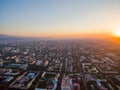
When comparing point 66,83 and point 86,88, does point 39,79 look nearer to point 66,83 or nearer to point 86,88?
point 66,83

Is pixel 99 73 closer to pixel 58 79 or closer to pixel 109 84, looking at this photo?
pixel 109 84

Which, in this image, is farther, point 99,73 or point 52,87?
point 99,73

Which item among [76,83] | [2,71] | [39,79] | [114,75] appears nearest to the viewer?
[76,83]

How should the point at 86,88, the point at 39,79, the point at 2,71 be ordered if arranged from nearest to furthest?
1. the point at 86,88
2. the point at 39,79
3. the point at 2,71


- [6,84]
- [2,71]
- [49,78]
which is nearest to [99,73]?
[49,78]

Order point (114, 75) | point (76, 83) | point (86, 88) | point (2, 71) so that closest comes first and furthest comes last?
point (86, 88)
point (76, 83)
point (114, 75)
point (2, 71)

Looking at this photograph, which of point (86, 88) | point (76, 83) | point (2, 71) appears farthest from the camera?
point (2, 71)

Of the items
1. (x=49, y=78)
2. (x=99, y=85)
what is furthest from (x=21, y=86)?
(x=99, y=85)

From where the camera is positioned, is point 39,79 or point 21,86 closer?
point 21,86
